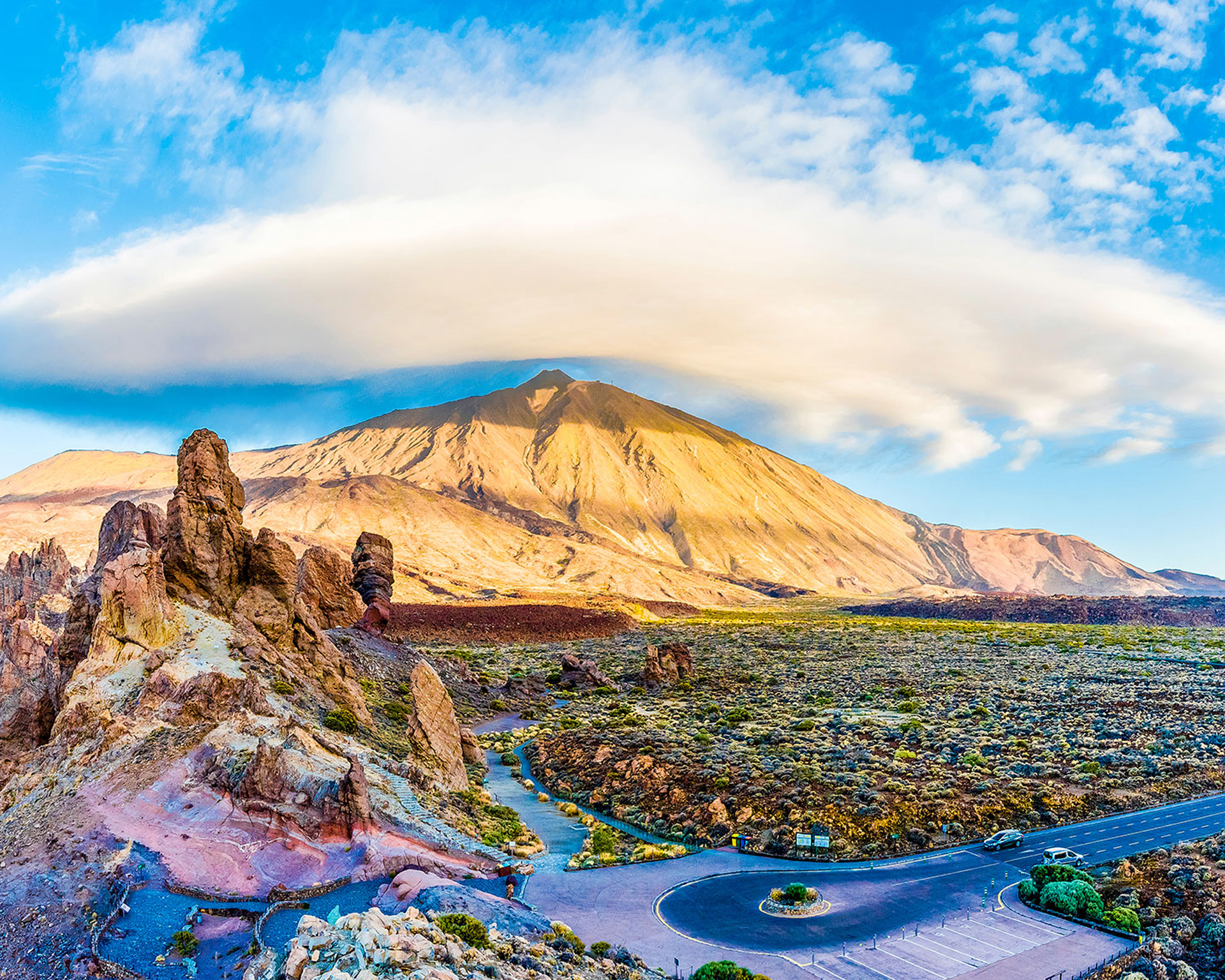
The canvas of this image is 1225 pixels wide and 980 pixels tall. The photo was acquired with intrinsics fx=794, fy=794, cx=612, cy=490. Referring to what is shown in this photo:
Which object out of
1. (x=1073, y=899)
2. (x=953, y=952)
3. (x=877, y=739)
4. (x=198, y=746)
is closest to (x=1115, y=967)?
(x=1073, y=899)

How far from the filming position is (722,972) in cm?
2384

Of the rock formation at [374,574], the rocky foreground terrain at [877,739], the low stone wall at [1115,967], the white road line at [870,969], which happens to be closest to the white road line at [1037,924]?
the low stone wall at [1115,967]

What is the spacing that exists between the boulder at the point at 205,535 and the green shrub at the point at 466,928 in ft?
103

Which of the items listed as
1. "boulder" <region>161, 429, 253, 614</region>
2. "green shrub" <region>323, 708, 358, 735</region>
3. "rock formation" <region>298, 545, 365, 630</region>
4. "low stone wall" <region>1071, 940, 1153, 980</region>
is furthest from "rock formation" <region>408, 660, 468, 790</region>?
"low stone wall" <region>1071, 940, 1153, 980</region>

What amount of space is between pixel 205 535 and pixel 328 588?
2804 cm

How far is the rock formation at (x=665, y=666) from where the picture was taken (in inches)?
3438

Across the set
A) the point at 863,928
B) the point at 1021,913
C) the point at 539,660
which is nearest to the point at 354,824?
the point at 863,928

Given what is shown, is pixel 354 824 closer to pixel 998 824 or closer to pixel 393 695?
pixel 998 824

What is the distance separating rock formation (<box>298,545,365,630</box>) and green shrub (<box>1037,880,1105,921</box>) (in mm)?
58841

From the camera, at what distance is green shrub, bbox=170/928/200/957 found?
2120 cm

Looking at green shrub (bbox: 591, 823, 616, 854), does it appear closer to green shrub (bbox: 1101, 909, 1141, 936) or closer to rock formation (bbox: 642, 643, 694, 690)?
green shrub (bbox: 1101, 909, 1141, 936)

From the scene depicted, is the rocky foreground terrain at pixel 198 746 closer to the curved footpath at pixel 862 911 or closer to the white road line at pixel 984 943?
the curved footpath at pixel 862 911

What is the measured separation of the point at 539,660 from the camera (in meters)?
109

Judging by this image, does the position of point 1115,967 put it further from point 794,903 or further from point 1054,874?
point 794,903
